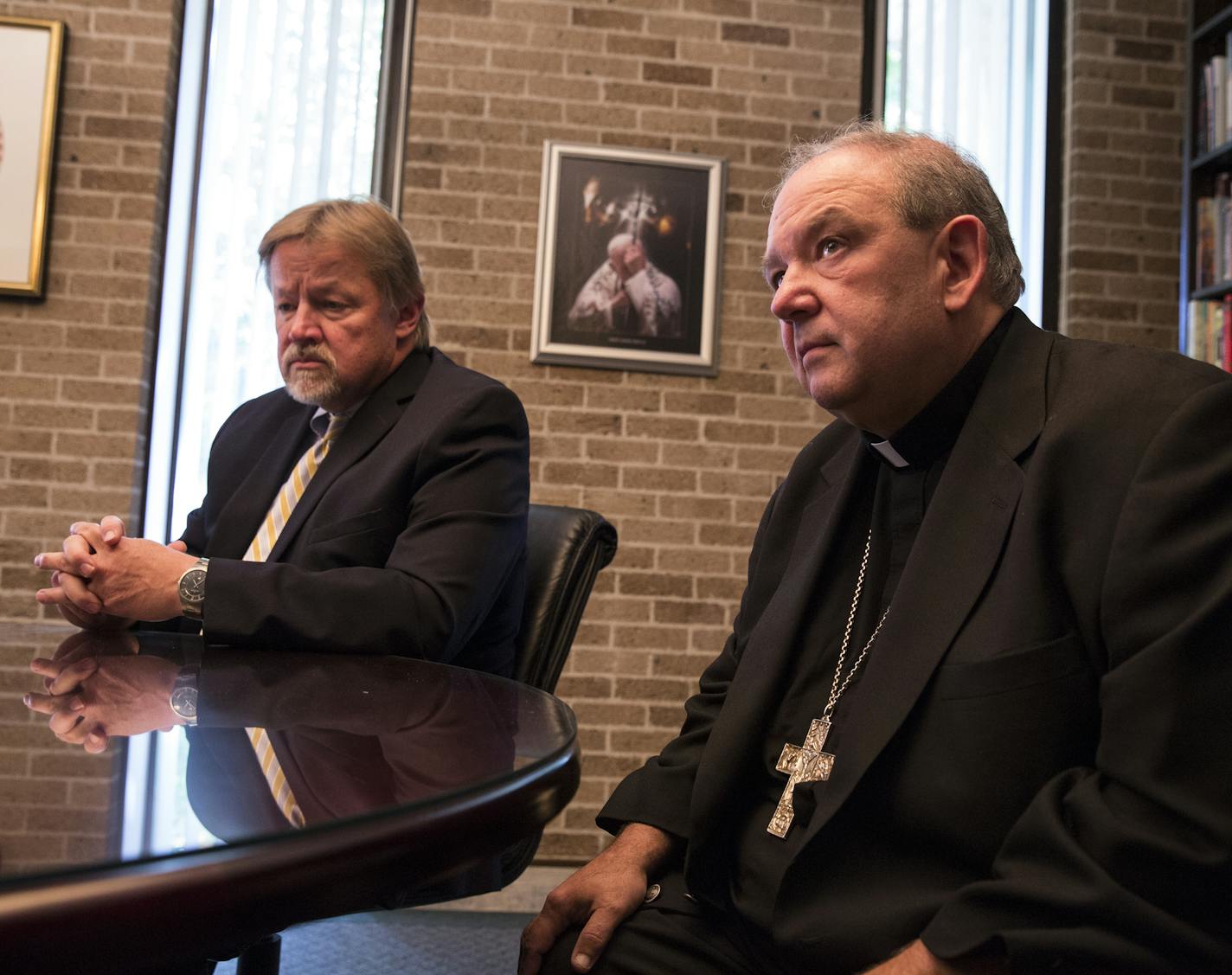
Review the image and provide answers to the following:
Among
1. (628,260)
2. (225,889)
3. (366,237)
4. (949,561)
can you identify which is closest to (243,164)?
(628,260)

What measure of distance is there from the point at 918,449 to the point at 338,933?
7.99 feet

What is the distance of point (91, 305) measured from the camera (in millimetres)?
3730

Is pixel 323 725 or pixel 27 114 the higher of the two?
pixel 27 114

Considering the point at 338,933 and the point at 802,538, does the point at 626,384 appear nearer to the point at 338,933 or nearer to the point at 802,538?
the point at 338,933

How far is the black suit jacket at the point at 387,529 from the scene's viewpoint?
1680mm

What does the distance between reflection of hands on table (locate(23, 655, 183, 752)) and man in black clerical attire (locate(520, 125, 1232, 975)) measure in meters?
0.58

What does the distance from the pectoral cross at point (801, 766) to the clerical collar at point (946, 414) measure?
1.26 feet

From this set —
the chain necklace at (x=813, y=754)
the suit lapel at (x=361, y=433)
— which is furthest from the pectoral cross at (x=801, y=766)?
the suit lapel at (x=361, y=433)

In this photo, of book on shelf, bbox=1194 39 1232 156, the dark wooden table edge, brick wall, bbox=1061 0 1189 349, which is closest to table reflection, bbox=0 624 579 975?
the dark wooden table edge

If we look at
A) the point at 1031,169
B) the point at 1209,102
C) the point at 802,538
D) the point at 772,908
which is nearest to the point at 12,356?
the point at 802,538

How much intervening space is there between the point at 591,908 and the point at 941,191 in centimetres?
102

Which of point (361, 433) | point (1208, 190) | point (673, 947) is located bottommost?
point (673, 947)

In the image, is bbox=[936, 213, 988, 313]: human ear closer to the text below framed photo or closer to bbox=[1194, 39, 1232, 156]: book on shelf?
bbox=[1194, 39, 1232, 156]: book on shelf

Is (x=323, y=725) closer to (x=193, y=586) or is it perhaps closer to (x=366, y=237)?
(x=193, y=586)
